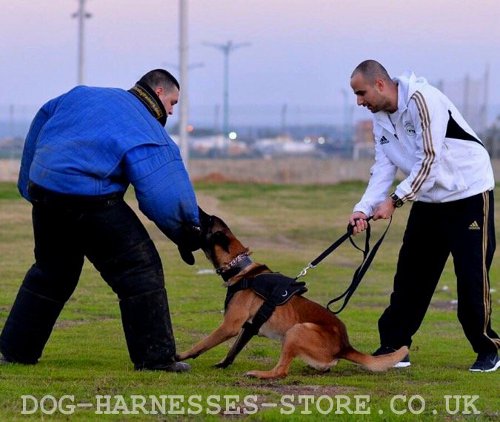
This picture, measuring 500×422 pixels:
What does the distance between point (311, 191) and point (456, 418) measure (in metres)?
28.0

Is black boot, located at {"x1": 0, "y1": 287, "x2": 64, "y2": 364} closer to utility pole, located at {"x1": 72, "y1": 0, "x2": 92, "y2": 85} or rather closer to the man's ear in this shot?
the man's ear

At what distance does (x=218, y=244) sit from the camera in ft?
25.5

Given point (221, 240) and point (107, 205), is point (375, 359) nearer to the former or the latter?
point (221, 240)

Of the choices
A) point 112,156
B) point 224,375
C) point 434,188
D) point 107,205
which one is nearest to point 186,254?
point 107,205

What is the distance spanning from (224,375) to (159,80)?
2027mm

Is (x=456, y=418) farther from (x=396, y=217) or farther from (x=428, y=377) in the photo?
(x=396, y=217)

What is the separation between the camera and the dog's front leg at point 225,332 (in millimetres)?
7562

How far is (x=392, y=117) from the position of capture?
7.62 meters

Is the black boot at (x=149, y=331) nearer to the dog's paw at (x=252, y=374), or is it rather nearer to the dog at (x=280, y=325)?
the dog at (x=280, y=325)

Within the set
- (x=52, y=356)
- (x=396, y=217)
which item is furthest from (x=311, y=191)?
(x=52, y=356)

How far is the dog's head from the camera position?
25.4ft

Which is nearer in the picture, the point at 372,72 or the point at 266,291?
the point at 372,72

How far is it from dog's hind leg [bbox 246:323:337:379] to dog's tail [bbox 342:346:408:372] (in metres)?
0.13

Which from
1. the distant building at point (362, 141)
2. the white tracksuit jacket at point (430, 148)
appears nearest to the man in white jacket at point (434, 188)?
the white tracksuit jacket at point (430, 148)
